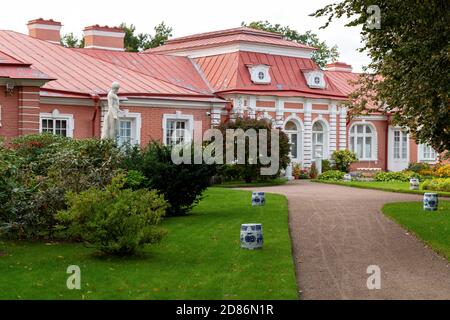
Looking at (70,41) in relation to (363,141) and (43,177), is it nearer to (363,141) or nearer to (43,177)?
(363,141)

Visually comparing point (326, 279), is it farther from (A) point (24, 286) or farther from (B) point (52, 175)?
(B) point (52, 175)

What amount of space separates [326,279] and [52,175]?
673 centimetres

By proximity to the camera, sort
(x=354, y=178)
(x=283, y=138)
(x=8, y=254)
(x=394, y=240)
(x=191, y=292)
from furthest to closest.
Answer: (x=354, y=178) → (x=283, y=138) → (x=394, y=240) → (x=8, y=254) → (x=191, y=292)

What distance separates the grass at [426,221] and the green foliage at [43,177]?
20.8 feet

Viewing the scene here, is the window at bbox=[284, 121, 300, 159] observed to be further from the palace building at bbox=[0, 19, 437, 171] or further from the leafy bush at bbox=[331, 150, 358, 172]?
the leafy bush at bbox=[331, 150, 358, 172]

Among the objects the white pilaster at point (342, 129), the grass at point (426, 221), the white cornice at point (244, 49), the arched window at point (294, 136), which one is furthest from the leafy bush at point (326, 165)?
the grass at point (426, 221)

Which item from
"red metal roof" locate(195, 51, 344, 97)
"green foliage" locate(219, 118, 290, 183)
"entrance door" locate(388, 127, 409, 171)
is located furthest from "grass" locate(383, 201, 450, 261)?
"entrance door" locate(388, 127, 409, 171)

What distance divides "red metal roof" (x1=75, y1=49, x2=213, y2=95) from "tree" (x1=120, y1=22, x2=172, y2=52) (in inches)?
771

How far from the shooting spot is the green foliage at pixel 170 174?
1934cm

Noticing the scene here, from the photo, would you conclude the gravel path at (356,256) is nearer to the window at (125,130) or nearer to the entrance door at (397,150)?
the window at (125,130)

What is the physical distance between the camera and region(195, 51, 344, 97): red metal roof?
3647 centimetres

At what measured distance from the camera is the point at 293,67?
128 feet
